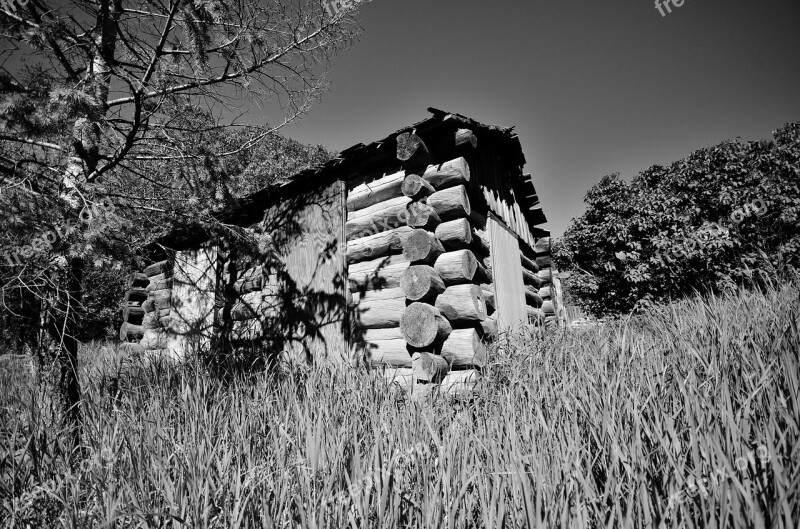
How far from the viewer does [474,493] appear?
5.36 feet

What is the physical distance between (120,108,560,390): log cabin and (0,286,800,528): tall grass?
4.28ft

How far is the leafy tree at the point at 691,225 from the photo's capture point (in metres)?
10.7

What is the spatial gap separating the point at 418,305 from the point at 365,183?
2.26 meters

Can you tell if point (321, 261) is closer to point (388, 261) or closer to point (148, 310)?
point (388, 261)

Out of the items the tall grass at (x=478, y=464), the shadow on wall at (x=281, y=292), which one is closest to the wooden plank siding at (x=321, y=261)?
the shadow on wall at (x=281, y=292)

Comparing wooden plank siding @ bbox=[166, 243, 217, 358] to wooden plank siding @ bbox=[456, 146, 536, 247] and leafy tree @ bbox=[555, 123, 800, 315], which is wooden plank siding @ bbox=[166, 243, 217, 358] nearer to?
wooden plank siding @ bbox=[456, 146, 536, 247]

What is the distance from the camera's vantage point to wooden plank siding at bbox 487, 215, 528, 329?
5.32 metres

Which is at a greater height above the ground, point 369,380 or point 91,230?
point 91,230

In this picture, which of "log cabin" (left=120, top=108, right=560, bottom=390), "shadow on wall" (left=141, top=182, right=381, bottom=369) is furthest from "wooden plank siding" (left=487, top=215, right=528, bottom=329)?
"shadow on wall" (left=141, top=182, right=381, bottom=369)

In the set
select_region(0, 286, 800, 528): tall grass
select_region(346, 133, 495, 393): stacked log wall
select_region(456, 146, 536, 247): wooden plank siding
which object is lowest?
select_region(0, 286, 800, 528): tall grass

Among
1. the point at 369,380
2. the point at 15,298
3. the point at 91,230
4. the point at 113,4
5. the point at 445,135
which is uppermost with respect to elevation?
the point at 113,4

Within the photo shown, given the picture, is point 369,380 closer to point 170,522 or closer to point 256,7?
point 170,522

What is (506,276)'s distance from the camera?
594 cm

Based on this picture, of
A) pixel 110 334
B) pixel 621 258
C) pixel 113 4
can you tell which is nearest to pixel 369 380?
pixel 113 4
